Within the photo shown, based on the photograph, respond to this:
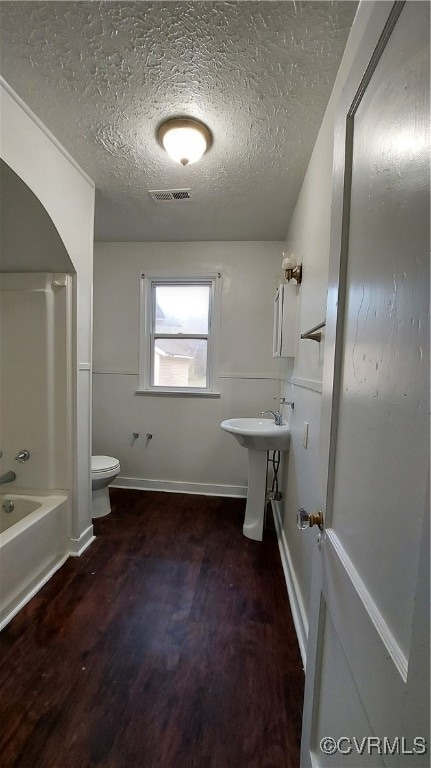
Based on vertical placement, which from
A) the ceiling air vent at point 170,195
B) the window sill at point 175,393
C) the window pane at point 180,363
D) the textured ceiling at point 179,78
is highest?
the ceiling air vent at point 170,195

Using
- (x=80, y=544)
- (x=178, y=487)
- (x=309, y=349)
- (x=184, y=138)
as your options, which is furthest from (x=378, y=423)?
(x=178, y=487)

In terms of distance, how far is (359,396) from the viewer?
1.96ft

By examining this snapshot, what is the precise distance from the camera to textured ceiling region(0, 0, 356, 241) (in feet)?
3.21

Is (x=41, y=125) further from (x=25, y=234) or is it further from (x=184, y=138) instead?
(x=184, y=138)

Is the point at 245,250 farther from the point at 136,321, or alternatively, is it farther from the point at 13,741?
the point at 13,741

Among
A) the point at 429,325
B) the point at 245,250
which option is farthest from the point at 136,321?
the point at 429,325

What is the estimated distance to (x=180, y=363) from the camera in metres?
2.97

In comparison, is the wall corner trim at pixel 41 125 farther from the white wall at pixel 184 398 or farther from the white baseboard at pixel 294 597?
the white baseboard at pixel 294 597

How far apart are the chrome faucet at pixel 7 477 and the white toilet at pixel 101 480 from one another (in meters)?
0.50

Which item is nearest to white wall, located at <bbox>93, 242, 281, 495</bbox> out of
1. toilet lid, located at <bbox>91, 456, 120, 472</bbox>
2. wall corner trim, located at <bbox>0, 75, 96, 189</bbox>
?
toilet lid, located at <bbox>91, 456, 120, 472</bbox>

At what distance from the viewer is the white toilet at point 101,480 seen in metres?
2.26

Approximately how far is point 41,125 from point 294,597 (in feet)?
8.93

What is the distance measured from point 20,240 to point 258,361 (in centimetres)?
201

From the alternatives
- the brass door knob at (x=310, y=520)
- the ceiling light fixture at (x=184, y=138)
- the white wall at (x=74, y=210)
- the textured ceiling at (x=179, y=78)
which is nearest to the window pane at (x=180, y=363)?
the white wall at (x=74, y=210)
